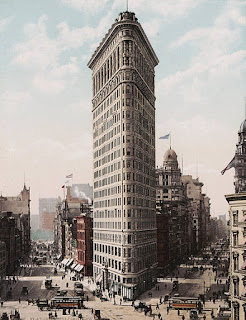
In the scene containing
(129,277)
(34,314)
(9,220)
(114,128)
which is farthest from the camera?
(9,220)

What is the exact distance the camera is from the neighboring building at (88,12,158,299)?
107125 millimetres

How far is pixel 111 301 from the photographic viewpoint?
98.8 meters

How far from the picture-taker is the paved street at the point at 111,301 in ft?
277

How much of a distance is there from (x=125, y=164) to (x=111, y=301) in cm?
2926

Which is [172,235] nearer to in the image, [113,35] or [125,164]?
[125,164]

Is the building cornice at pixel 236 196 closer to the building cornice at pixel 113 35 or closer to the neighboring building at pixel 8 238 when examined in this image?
the building cornice at pixel 113 35

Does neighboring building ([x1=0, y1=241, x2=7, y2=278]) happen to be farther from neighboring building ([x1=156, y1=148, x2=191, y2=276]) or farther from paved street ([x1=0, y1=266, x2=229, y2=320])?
neighboring building ([x1=156, y1=148, x2=191, y2=276])

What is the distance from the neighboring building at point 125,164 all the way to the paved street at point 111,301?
474cm

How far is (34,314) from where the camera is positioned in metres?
85.1

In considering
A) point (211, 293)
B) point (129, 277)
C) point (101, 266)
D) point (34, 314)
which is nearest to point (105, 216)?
point (101, 266)

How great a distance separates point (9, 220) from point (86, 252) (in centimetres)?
2949

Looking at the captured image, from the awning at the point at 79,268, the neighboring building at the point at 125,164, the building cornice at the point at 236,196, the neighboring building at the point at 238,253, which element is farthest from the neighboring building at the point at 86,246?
the building cornice at the point at 236,196

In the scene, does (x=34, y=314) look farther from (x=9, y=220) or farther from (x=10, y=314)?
(x=9, y=220)

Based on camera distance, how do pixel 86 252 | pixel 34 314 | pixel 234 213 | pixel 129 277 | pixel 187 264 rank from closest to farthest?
pixel 234 213 < pixel 34 314 < pixel 129 277 < pixel 86 252 < pixel 187 264
